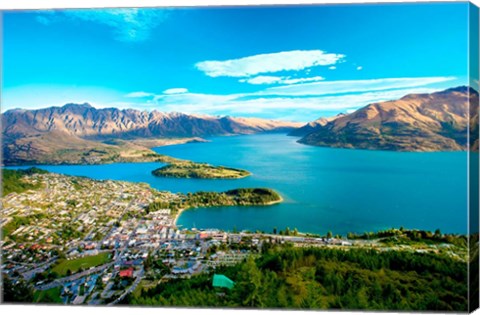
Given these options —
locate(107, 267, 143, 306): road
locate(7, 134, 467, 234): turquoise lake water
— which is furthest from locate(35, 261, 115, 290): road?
locate(7, 134, 467, 234): turquoise lake water

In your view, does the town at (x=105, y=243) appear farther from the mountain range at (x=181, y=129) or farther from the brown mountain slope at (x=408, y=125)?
the brown mountain slope at (x=408, y=125)

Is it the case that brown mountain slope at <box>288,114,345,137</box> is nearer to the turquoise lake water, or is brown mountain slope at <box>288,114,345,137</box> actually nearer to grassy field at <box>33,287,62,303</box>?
the turquoise lake water

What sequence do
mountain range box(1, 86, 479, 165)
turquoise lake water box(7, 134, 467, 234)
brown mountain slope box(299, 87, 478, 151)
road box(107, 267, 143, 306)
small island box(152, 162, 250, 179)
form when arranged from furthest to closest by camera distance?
small island box(152, 162, 250, 179)
mountain range box(1, 86, 479, 165)
turquoise lake water box(7, 134, 467, 234)
road box(107, 267, 143, 306)
brown mountain slope box(299, 87, 478, 151)

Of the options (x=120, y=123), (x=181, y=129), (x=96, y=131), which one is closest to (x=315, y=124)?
(x=181, y=129)

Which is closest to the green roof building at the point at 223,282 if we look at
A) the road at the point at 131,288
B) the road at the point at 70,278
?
the road at the point at 131,288

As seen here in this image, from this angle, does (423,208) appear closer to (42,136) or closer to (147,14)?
(147,14)

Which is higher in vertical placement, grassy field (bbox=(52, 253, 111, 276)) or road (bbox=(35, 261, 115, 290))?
grassy field (bbox=(52, 253, 111, 276))

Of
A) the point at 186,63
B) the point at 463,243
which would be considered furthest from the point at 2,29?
the point at 463,243
